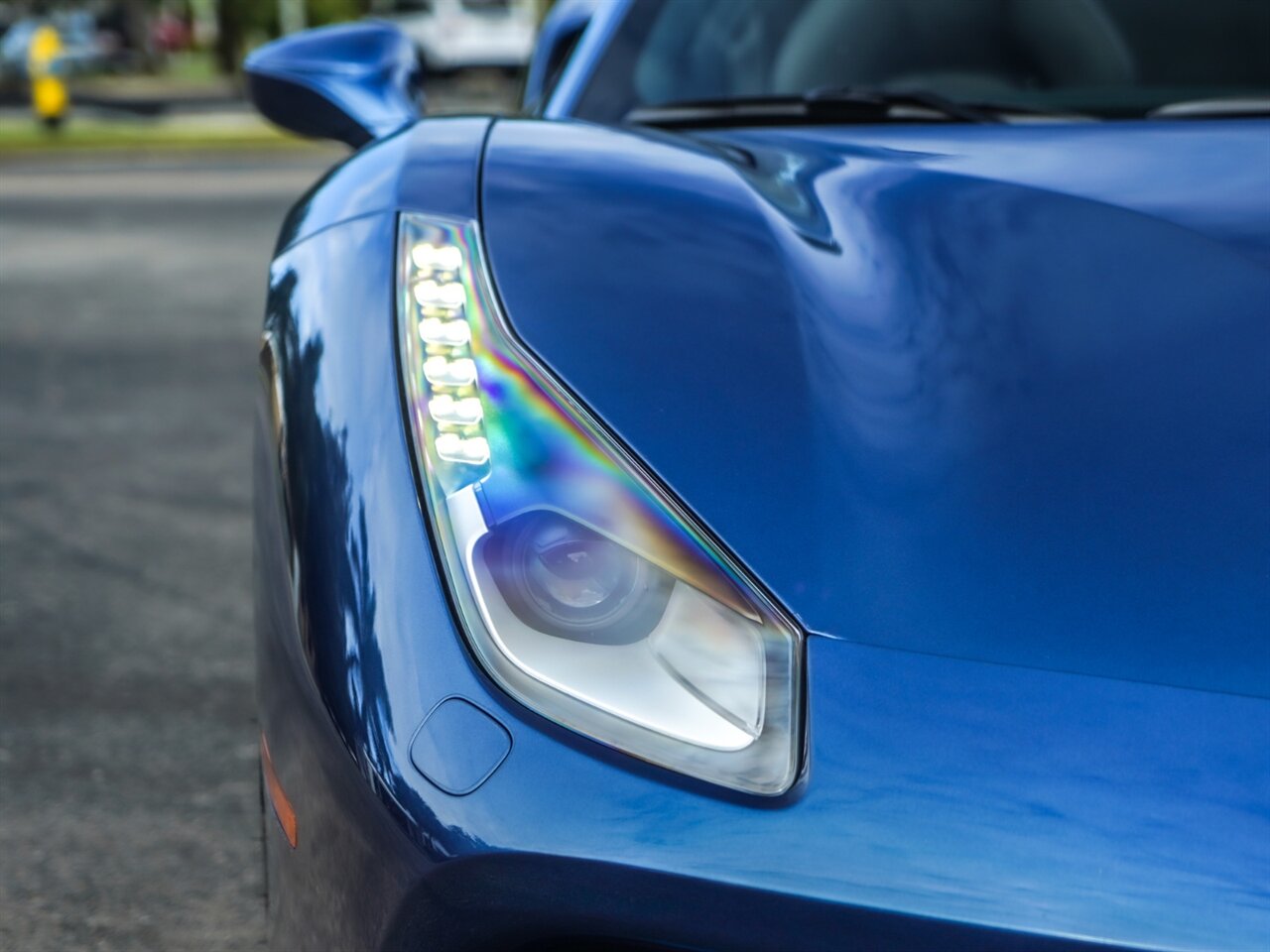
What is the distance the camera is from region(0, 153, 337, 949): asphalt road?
6.71 ft

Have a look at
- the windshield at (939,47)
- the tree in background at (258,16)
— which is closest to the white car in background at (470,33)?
the tree in background at (258,16)

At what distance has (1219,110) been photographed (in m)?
1.96

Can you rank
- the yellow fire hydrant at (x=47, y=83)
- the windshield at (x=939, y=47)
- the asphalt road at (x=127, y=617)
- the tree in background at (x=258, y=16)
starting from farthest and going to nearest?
the tree in background at (x=258, y=16) → the yellow fire hydrant at (x=47, y=83) → the windshield at (x=939, y=47) → the asphalt road at (x=127, y=617)

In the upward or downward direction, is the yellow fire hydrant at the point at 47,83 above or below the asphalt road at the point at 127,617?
above

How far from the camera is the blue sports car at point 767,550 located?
0.98 metres

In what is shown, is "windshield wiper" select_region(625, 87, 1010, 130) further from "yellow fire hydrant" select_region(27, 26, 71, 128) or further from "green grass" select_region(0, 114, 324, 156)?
"yellow fire hydrant" select_region(27, 26, 71, 128)

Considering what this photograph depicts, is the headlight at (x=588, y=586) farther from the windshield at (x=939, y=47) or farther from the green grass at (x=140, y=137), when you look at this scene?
the green grass at (x=140, y=137)

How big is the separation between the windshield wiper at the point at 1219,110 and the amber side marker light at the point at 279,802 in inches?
52.1

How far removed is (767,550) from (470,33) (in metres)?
27.3

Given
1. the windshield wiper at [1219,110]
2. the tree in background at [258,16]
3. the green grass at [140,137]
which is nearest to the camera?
the windshield wiper at [1219,110]

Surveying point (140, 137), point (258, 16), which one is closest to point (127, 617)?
point (140, 137)

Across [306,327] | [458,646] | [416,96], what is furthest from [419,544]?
[416,96]

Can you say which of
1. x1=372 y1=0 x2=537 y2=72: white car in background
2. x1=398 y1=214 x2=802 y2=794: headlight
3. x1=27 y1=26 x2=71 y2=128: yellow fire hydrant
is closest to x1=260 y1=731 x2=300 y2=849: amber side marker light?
x1=398 y1=214 x2=802 y2=794: headlight

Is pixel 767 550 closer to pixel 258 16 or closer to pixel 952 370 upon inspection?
pixel 952 370
